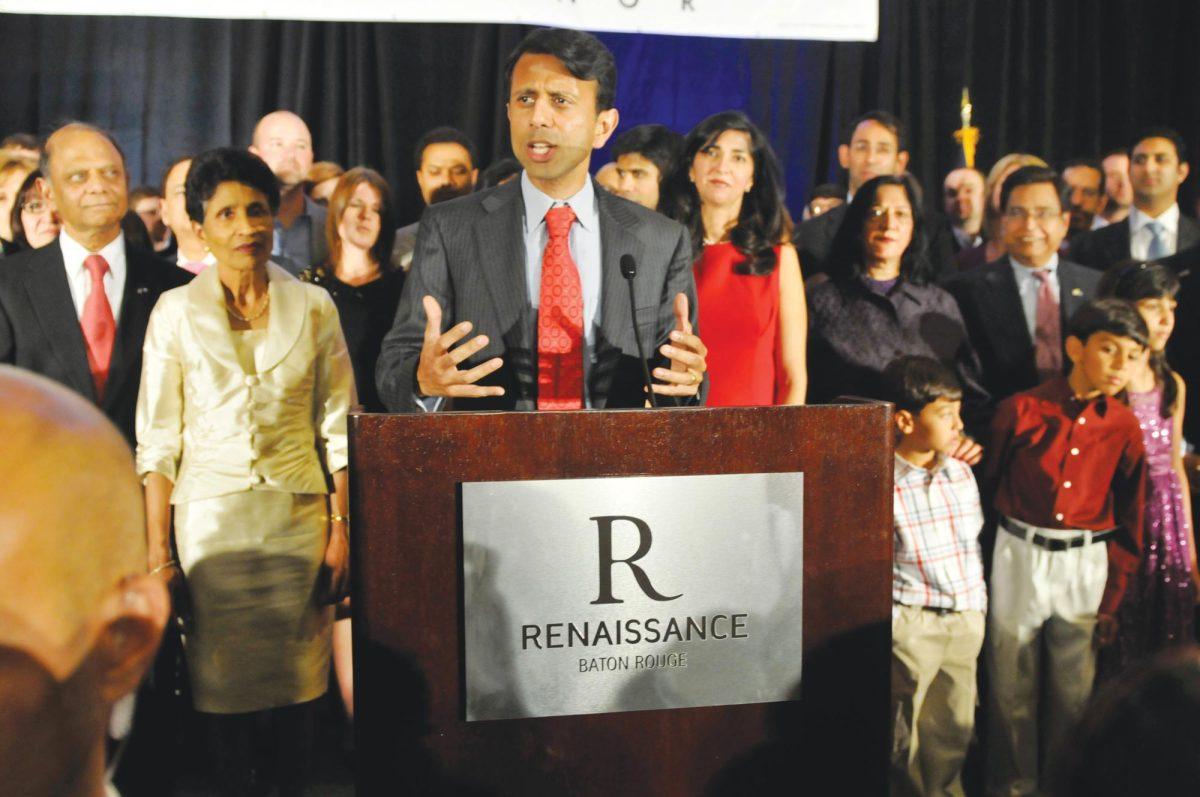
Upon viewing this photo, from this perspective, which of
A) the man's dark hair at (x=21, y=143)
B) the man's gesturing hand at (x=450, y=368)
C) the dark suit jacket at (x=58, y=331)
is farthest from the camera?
the man's dark hair at (x=21, y=143)

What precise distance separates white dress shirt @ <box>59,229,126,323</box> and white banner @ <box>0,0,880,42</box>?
71cm

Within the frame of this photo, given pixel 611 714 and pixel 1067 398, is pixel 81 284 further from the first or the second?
pixel 1067 398

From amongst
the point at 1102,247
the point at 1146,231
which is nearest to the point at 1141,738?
the point at 1102,247

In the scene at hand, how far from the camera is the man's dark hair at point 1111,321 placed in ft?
9.74

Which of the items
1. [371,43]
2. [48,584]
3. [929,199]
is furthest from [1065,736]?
[929,199]

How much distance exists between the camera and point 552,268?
6.42 feet

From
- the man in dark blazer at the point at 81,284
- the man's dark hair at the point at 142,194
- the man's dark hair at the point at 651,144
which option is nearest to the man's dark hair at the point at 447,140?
the man's dark hair at the point at 651,144

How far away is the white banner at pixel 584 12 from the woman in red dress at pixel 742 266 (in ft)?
1.51

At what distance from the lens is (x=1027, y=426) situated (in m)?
3.00

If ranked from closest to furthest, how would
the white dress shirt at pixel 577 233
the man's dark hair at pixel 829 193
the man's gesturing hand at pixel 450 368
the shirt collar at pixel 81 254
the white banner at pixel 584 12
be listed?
the man's gesturing hand at pixel 450 368, the white dress shirt at pixel 577 233, the shirt collar at pixel 81 254, the white banner at pixel 584 12, the man's dark hair at pixel 829 193

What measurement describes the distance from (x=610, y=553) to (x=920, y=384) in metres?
1.55

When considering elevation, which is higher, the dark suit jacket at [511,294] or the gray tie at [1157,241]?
the gray tie at [1157,241]

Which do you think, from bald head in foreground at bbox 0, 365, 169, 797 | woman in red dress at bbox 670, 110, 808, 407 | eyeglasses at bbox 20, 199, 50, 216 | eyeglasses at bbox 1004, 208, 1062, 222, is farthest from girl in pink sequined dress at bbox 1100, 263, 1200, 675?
eyeglasses at bbox 20, 199, 50, 216

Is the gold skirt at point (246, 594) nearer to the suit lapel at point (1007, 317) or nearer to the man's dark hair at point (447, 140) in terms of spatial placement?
the man's dark hair at point (447, 140)
